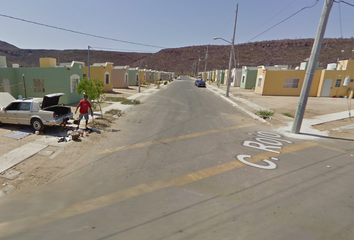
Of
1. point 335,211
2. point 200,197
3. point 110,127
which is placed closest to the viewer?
point 335,211

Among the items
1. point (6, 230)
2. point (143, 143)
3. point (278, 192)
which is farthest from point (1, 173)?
point (278, 192)

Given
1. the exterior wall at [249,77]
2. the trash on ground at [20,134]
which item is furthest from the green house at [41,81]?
the exterior wall at [249,77]

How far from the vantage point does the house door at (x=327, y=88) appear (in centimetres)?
2466

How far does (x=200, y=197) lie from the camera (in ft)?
13.1

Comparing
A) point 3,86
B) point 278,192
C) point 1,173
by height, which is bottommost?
point 1,173

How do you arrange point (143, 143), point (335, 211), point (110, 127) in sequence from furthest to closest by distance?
point (110, 127) → point (143, 143) → point (335, 211)

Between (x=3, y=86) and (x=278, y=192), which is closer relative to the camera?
(x=278, y=192)

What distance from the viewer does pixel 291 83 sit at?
1009 inches

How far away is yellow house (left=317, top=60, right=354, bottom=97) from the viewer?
2427 centimetres

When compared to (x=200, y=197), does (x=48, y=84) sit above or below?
above

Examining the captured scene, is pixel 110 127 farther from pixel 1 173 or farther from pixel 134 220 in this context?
pixel 134 220

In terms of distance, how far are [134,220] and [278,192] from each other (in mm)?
3292

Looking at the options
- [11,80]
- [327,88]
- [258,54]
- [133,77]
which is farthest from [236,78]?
[258,54]

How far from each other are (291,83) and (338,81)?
573cm
